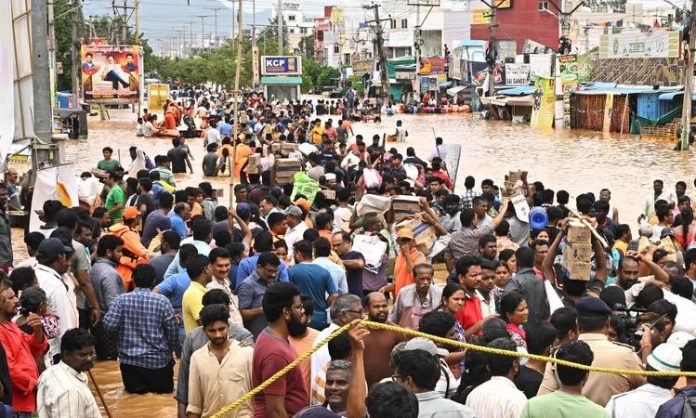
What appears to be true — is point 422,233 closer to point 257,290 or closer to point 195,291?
point 257,290

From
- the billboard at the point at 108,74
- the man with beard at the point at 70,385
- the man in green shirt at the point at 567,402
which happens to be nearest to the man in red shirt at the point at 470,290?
the man in green shirt at the point at 567,402

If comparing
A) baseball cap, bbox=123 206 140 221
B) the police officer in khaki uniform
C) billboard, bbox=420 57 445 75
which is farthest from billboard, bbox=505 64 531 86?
the police officer in khaki uniform

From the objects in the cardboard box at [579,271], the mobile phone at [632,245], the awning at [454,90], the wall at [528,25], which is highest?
the wall at [528,25]

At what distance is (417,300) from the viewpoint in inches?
313

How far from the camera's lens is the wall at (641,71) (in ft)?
148

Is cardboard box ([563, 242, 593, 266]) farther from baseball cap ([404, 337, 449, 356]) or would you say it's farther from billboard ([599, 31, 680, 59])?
billboard ([599, 31, 680, 59])

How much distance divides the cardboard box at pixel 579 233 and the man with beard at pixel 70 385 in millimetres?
3973

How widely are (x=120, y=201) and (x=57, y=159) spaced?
1041 millimetres

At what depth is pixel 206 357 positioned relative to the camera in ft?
20.0

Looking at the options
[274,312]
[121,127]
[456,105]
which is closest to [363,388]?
[274,312]

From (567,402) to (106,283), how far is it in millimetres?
4993

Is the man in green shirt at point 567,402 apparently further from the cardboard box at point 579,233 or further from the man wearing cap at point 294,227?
the man wearing cap at point 294,227

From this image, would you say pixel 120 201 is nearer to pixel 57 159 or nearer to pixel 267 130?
pixel 57 159

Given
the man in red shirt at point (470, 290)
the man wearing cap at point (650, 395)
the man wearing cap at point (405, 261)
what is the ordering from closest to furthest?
the man wearing cap at point (650, 395) → the man in red shirt at point (470, 290) → the man wearing cap at point (405, 261)
